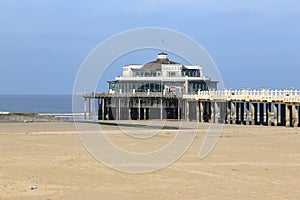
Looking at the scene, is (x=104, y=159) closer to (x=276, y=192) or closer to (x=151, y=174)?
(x=151, y=174)

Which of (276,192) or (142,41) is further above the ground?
(142,41)

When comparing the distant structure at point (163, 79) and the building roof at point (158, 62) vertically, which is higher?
the building roof at point (158, 62)

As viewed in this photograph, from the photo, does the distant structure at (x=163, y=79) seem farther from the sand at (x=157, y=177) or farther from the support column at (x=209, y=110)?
the sand at (x=157, y=177)

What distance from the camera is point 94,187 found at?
1273 centimetres

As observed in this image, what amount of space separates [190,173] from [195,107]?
133 feet

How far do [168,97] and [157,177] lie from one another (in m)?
40.4

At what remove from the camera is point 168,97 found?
54.7 m

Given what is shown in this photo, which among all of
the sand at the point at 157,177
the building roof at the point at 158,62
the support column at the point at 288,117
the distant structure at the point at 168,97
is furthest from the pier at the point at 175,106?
the sand at the point at 157,177

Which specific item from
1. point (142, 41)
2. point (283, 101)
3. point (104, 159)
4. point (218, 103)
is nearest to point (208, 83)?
point (218, 103)

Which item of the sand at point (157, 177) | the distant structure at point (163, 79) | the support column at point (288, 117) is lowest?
the sand at point (157, 177)

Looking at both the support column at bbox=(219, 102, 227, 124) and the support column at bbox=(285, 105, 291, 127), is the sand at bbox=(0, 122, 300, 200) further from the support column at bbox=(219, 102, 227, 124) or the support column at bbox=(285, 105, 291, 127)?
the support column at bbox=(219, 102, 227, 124)

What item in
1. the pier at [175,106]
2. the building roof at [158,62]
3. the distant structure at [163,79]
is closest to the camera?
the pier at [175,106]

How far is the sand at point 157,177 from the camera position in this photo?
12.1m

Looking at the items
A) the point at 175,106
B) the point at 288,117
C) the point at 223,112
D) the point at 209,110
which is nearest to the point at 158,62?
the point at 175,106
